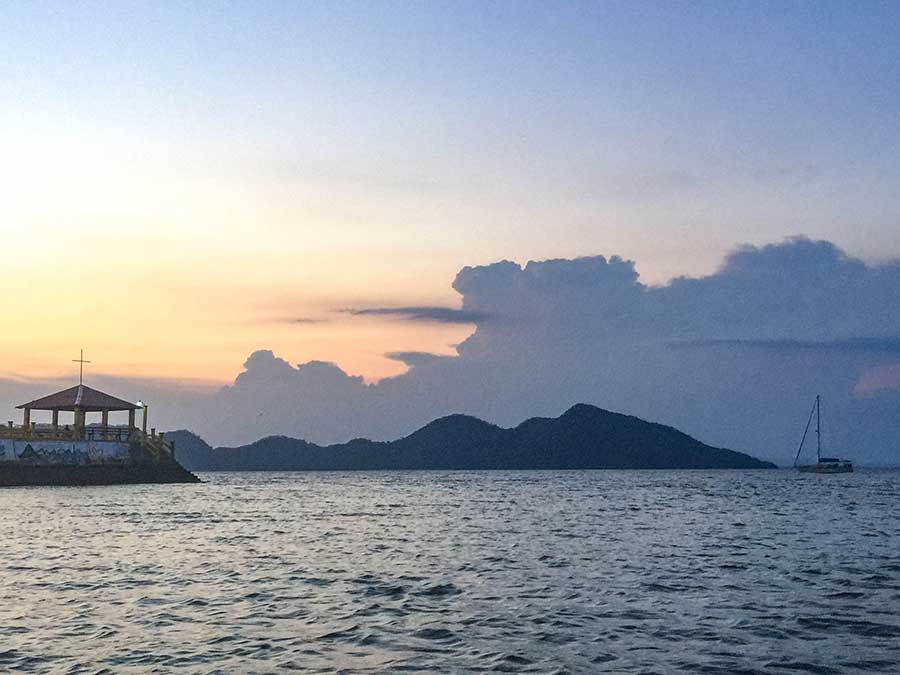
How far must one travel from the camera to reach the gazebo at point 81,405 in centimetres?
9694

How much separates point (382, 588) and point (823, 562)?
56.4 ft

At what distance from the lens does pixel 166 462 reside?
345ft

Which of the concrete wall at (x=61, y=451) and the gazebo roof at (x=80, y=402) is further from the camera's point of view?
the gazebo roof at (x=80, y=402)

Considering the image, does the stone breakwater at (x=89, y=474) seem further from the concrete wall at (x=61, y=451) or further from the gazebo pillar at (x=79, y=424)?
the gazebo pillar at (x=79, y=424)

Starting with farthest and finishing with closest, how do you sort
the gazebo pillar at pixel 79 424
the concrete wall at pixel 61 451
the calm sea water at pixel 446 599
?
1. the gazebo pillar at pixel 79 424
2. the concrete wall at pixel 61 451
3. the calm sea water at pixel 446 599

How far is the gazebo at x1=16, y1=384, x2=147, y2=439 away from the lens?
96.9 m

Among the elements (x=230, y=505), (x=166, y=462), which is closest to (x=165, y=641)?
(x=230, y=505)

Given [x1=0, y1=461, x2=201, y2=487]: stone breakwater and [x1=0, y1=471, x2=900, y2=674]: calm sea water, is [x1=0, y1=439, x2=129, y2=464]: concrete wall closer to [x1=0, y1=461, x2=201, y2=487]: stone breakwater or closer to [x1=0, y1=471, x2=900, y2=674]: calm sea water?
[x1=0, y1=461, x2=201, y2=487]: stone breakwater

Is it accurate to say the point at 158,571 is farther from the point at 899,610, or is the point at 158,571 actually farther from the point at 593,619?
the point at 899,610

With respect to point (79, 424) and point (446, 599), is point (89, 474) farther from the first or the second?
point (446, 599)

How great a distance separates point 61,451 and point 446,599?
272 feet

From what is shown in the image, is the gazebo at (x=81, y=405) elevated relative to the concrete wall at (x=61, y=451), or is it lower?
elevated

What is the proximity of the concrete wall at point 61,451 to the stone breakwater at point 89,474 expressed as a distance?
63 cm

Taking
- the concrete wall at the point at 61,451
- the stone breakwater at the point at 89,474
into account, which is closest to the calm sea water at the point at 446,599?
the concrete wall at the point at 61,451
